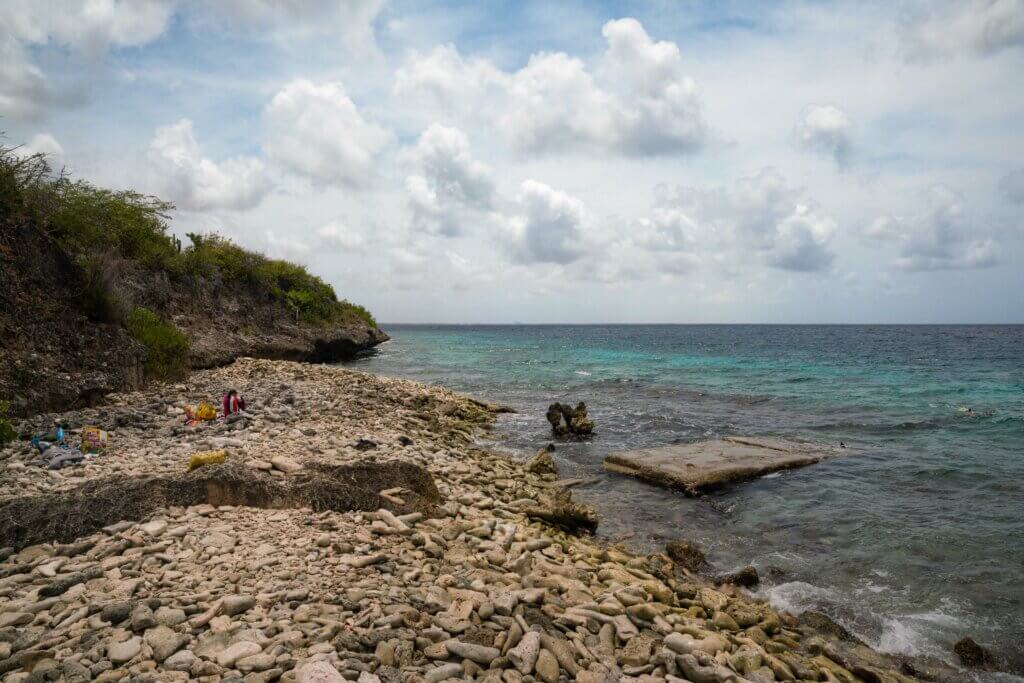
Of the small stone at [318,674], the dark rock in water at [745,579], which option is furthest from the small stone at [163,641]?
the dark rock in water at [745,579]

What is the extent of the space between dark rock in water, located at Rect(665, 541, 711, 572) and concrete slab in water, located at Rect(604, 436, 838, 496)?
10.9 ft

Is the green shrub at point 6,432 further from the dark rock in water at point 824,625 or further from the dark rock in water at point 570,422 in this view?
the dark rock in water at point 824,625

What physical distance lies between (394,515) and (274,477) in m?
2.00

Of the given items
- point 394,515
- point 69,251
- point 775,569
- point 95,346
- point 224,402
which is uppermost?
point 69,251

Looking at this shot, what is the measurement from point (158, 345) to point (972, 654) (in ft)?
68.1

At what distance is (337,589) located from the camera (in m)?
5.67

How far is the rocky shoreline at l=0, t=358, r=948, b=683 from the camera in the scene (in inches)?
181

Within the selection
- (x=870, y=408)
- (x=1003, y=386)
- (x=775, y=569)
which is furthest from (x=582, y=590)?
(x=1003, y=386)

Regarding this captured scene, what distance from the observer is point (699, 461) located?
1362 cm

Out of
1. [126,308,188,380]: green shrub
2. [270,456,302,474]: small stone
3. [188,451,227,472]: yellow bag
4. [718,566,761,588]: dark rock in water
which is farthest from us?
[126,308,188,380]: green shrub

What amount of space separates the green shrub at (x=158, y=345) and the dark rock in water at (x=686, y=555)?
15793 mm

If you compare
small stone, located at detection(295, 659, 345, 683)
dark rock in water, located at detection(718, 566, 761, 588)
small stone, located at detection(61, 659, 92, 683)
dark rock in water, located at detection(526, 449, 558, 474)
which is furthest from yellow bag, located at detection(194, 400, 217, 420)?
dark rock in water, located at detection(718, 566, 761, 588)

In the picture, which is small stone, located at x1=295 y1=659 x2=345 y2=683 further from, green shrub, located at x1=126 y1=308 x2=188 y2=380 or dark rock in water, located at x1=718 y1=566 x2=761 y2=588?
green shrub, located at x1=126 y1=308 x2=188 y2=380

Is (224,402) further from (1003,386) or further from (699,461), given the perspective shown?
(1003,386)
